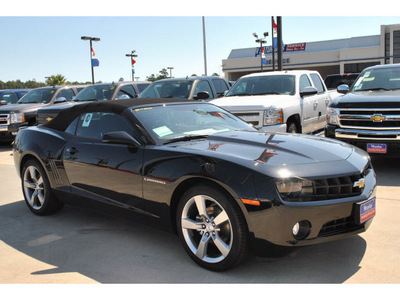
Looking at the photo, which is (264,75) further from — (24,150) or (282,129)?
(24,150)

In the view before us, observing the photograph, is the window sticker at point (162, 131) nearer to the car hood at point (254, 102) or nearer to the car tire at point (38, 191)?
the car tire at point (38, 191)

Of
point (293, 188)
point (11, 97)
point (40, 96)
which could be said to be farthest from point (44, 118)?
point (293, 188)

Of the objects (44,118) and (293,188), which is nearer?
(293,188)

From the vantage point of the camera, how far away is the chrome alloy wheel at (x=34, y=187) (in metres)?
5.27

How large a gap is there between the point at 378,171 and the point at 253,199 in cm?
474

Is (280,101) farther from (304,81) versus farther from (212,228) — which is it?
(212,228)

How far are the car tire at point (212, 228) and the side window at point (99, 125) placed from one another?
1132mm

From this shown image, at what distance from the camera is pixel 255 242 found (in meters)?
3.17

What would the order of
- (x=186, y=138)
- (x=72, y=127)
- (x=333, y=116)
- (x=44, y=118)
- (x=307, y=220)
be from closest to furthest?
(x=307, y=220), (x=186, y=138), (x=72, y=127), (x=333, y=116), (x=44, y=118)

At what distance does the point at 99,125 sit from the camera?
184 inches

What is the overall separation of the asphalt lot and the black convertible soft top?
1189mm

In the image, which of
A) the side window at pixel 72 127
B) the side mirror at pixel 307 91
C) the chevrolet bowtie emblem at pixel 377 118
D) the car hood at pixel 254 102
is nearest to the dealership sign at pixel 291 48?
the side mirror at pixel 307 91

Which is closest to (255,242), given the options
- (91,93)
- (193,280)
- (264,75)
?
(193,280)

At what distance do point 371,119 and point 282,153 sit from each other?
3.87 m
